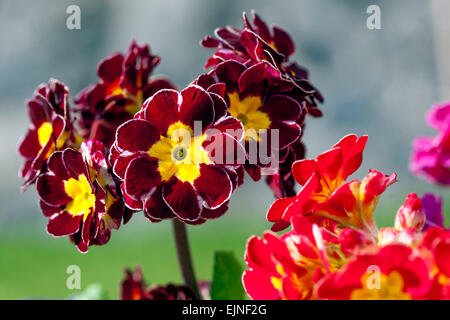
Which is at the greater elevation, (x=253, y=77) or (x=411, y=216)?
(x=253, y=77)

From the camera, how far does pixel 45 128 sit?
25.2 inches

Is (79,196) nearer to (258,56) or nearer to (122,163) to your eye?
(122,163)

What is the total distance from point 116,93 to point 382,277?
0.43 meters

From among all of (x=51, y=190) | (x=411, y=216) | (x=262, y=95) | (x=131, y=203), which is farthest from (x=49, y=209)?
(x=411, y=216)

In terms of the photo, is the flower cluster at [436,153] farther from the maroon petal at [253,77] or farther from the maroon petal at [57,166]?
the maroon petal at [57,166]

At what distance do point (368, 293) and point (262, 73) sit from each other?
257 millimetres

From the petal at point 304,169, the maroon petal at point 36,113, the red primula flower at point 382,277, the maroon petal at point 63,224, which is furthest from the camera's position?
the maroon petal at point 36,113

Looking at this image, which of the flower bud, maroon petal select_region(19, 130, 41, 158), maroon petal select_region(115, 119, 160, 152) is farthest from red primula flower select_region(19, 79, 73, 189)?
the flower bud

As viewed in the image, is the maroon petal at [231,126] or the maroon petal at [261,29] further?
the maroon petal at [261,29]

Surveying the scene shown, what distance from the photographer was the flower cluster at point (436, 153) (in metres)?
0.34

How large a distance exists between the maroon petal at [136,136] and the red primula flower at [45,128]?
0.12 meters

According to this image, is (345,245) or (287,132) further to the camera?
(287,132)

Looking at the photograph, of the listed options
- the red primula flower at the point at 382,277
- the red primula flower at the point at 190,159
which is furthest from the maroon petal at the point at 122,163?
the red primula flower at the point at 382,277

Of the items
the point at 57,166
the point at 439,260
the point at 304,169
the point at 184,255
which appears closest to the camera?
the point at 439,260
